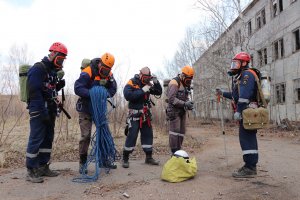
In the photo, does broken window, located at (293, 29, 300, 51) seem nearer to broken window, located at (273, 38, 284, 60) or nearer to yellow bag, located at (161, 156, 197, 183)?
broken window, located at (273, 38, 284, 60)

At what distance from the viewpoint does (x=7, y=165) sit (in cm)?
704

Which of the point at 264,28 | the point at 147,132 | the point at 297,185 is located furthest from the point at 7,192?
the point at 264,28

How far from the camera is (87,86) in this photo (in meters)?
6.05

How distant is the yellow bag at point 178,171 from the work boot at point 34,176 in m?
2.12

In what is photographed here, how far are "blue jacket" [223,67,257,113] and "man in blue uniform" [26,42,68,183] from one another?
10.6 ft

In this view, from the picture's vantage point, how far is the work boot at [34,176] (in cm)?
552

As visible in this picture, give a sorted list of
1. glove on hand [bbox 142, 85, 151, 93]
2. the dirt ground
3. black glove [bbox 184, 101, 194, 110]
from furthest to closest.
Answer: black glove [bbox 184, 101, 194, 110]
glove on hand [bbox 142, 85, 151, 93]
the dirt ground

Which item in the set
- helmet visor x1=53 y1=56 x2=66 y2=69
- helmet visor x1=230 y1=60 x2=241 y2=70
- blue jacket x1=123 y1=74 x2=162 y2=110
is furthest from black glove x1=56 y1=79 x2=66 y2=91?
helmet visor x1=230 y1=60 x2=241 y2=70

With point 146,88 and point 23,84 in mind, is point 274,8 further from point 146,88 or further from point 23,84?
point 23,84

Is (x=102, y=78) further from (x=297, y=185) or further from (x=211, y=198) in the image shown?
(x=297, y=185)

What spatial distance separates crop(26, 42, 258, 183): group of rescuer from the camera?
5633mm

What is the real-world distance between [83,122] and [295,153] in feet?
19.9

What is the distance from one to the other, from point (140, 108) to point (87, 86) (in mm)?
1370

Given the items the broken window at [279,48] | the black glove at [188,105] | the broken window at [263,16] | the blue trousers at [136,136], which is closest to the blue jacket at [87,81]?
the blue trousers at [136,136]
